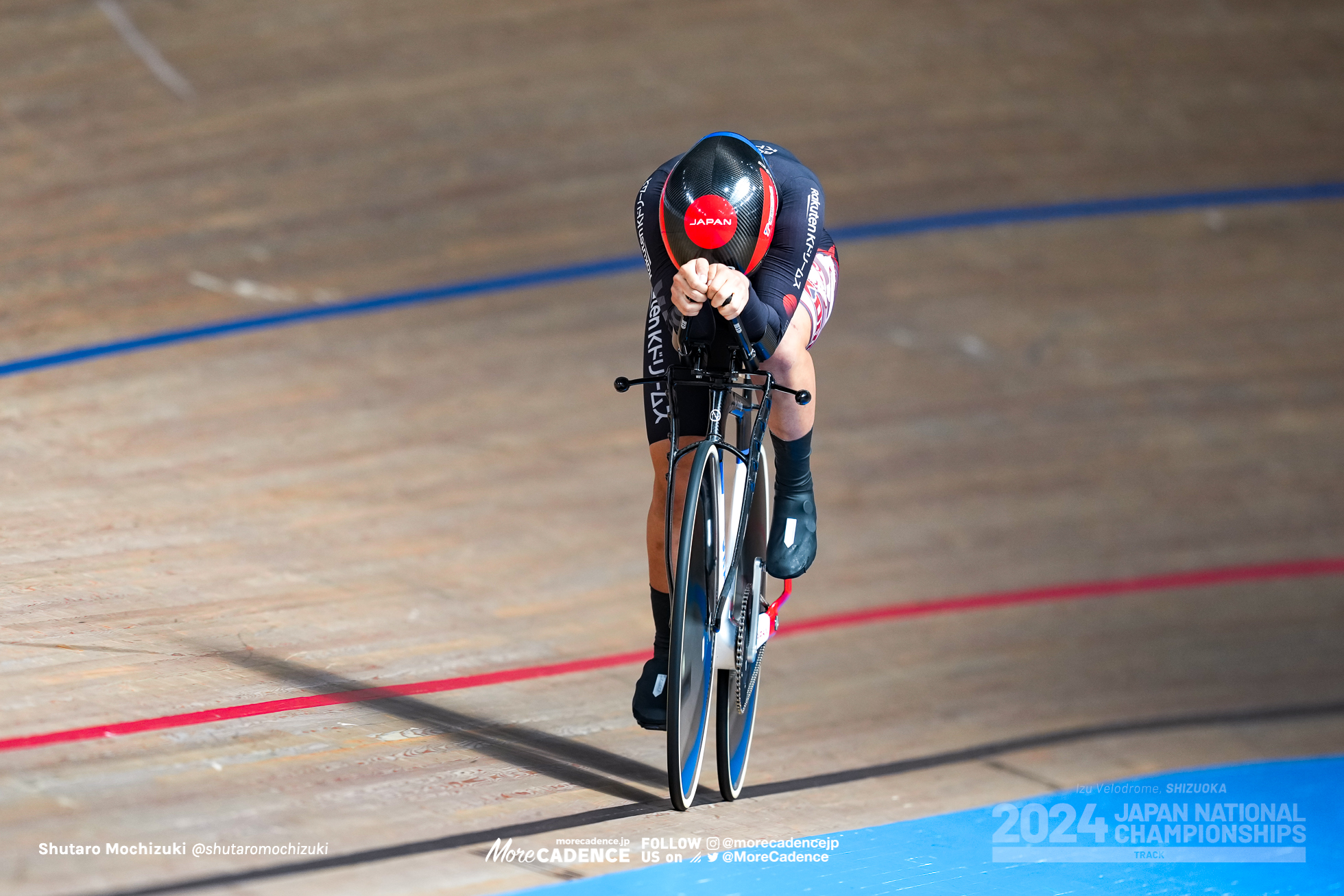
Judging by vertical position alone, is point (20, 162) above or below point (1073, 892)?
above

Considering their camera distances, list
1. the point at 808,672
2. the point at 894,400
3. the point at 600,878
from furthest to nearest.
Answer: the point at 894,400 → the point at 808,672 → the point at 600,878

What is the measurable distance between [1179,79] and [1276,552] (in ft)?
10.8

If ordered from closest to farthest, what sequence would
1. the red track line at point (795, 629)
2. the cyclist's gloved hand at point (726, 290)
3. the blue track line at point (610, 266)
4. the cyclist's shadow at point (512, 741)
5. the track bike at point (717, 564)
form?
the cyclist's gloved hand at point (726, 290), the track bike at point (717, 564), the red track line at point (795, 629), the cyclist's shadow at point (512, 741), the blue track line at point (610, 266)

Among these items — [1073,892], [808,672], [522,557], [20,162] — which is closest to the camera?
[1073,892]

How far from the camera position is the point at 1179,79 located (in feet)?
22.0

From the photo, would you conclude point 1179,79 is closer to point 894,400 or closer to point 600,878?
point 894,400

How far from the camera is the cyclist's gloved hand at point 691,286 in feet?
7.30

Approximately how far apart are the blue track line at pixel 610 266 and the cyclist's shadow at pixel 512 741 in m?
1.87

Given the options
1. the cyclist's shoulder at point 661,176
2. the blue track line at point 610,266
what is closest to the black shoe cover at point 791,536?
the cyclist's shoulder at point 661,176

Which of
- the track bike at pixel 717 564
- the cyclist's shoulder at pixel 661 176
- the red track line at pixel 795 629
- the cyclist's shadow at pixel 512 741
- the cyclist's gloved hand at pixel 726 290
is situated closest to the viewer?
the cyclist's gloved hand at pixel 726 290

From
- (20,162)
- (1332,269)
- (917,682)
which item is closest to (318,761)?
(917,682)

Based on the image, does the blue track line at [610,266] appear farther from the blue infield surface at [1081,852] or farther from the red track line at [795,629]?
the blue infield surface at [1081,852]

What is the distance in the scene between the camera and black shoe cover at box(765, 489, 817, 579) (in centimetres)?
265

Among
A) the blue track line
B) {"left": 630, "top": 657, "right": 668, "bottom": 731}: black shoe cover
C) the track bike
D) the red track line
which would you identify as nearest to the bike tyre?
the track bike
